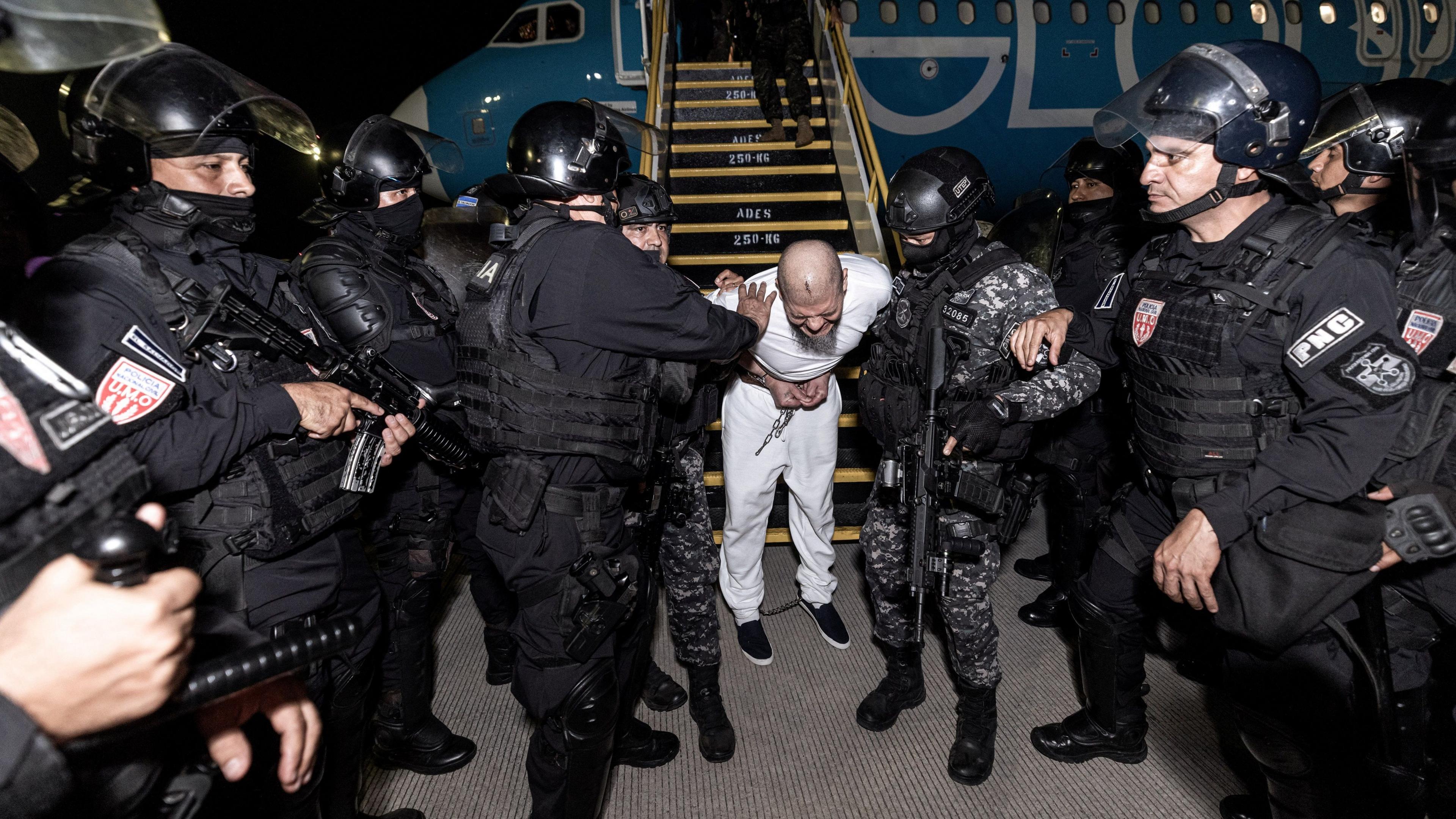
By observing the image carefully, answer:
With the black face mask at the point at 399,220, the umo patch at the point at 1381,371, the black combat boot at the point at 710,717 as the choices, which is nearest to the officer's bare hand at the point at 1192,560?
the umo patch at the point at 1381,371

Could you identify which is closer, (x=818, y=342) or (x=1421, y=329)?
(x=1421, y=329)

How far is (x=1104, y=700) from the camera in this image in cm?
250

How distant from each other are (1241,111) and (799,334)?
1.53 m

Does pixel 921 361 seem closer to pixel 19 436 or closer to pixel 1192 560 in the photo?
pixel 1192 560

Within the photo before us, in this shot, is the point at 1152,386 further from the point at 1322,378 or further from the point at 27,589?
the point at 27,589

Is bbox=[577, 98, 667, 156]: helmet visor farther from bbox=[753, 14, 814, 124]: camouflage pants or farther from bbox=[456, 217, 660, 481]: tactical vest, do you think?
bbox=[753, 14, 814, 124]: camouflage pants

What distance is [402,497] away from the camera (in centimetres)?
Answer: 288

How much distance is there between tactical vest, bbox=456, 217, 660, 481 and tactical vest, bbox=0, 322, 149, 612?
109 cm

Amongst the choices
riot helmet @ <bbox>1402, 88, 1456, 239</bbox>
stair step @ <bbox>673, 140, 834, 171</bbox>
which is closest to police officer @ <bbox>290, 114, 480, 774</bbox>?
riot helmet @ <bbox>1402, 88, 1456, 239</bbox>

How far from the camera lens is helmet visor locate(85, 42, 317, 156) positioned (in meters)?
1.79

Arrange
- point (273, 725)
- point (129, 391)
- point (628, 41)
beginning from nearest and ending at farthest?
point (273, 725)
point (129, 391)
point (628, 41)

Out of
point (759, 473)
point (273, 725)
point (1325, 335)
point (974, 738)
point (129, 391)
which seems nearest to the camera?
point (273, 725)

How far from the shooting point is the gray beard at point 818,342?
281cm

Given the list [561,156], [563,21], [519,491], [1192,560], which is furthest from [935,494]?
[563,21]
